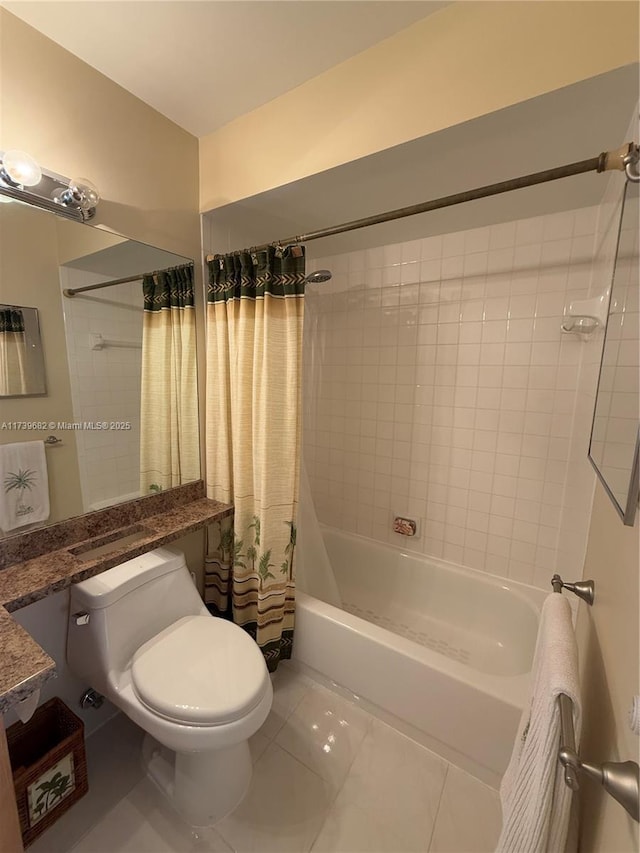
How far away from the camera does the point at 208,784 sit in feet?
3.66

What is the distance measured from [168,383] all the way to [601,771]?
1.67 meters

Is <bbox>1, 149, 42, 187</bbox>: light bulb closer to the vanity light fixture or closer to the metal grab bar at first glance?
the vanity light fixture

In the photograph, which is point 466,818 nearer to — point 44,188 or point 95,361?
point 95,361

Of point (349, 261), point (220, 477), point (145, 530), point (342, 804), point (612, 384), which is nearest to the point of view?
point (612, 384)

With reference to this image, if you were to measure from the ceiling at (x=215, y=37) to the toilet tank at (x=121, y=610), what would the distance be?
1.71m

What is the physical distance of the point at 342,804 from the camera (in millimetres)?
1172

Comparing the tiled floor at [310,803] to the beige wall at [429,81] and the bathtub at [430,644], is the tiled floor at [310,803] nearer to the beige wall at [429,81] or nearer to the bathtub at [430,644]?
the bathtub at [430,644]

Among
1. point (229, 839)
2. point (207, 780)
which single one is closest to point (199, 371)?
point (207, 780)

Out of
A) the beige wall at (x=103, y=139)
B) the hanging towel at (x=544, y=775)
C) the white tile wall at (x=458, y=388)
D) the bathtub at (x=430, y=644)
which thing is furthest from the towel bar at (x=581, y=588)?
the beige wall at (x=103, y=139)

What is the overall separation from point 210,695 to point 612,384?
1441 mm

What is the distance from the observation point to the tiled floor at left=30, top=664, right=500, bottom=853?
42.0 inches

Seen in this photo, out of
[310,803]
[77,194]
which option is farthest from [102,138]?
[310,803]

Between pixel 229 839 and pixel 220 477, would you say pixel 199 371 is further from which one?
pixel 229 839

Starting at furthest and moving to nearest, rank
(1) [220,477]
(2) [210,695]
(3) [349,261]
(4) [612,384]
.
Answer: (3) [349,261] < (1) [220,477] < (2) [210,695] < (4) [612,384]
